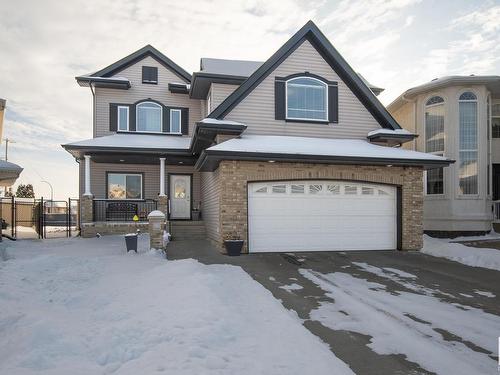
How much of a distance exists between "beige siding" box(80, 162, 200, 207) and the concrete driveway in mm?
8128

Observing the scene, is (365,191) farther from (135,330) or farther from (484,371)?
(135,330)

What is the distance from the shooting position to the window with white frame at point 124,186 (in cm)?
1773

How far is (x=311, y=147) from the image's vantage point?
1133 centimetres

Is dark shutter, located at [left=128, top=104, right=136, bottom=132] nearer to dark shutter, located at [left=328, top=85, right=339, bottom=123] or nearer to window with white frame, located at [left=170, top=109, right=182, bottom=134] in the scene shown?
window with white frame, located at [left=170, top=109, right=182, bottom=134]

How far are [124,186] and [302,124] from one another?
10.5 m

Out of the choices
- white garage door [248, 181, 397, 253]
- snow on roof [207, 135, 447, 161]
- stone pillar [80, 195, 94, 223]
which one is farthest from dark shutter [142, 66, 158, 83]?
white garage door [248, 181, 397, 253]

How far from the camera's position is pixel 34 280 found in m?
7.54

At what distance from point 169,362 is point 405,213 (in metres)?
10.5

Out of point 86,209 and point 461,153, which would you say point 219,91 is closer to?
point 86,209

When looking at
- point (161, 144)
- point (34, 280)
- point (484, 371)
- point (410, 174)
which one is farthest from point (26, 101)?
point (484, 371)

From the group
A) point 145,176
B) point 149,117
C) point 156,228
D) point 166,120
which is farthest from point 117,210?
point 156,228

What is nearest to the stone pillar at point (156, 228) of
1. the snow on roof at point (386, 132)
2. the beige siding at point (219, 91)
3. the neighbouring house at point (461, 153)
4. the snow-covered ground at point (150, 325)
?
the snow-covered ground at point (150, 325)

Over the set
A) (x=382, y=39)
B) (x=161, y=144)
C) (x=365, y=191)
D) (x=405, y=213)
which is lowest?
(x=405, y=213)

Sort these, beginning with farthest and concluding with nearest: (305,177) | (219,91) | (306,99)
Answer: (219,91) < (306,99) < (305,177)
